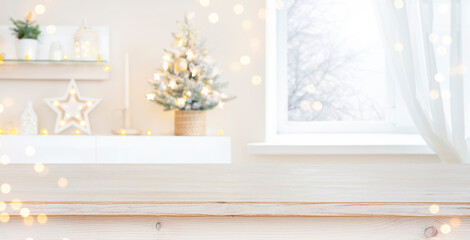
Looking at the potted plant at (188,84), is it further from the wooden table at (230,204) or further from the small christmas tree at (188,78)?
the wooden table at (230,204)

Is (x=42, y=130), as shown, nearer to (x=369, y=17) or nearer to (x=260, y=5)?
(x=260, y=5)

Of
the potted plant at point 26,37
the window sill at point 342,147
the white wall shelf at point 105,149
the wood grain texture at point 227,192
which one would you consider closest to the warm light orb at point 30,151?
the white wall shelf at point 105,149

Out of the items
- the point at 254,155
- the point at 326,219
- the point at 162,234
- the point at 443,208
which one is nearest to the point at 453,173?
the point at 443,208

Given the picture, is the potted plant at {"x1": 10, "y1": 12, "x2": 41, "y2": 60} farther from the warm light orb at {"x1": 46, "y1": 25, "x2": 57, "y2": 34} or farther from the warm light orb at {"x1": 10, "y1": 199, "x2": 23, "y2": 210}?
the warm light orb at {"x1": 10, "y1": 199, "x2": 23, "y2": 210}

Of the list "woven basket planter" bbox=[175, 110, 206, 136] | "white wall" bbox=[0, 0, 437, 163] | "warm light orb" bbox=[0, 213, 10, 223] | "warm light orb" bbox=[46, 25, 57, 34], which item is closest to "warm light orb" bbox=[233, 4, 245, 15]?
"white wall" bbox=[0, 0, 437, 163]

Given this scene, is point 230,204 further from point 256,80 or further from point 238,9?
point 238,9

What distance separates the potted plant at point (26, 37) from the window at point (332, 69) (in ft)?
3.56

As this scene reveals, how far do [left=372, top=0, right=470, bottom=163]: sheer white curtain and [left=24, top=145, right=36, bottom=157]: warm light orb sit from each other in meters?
1.38

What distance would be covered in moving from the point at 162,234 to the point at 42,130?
1.44 metres

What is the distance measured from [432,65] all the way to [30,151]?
1.50m

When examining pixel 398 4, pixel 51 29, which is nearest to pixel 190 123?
pixel 51 29

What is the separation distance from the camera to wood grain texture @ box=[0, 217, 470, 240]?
669 millimetres

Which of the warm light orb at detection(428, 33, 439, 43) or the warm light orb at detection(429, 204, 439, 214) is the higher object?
the warm light orb at detection(428, 33, 439, 43)

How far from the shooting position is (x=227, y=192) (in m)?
0.66
